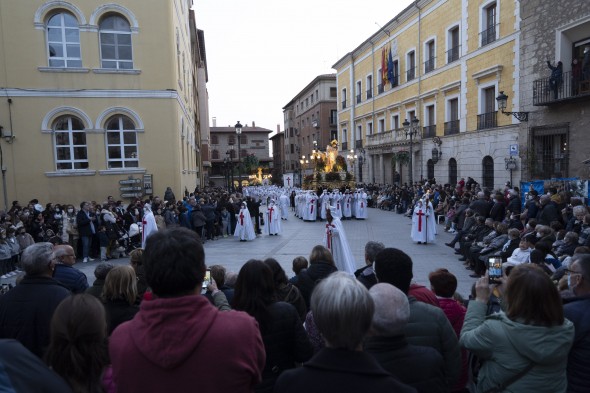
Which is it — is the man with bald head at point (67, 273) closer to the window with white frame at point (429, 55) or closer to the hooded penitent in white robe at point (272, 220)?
the hooded penitent in white robe at point (272, 220)

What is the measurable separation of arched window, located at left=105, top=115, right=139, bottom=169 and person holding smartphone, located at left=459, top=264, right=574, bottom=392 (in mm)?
17369

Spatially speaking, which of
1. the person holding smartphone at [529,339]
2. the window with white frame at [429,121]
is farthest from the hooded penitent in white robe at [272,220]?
the window with white frame at [429,121]

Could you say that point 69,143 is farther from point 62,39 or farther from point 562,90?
point 562,90

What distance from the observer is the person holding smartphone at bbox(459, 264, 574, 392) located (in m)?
2.32

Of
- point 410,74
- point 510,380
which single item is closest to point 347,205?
point 410,74

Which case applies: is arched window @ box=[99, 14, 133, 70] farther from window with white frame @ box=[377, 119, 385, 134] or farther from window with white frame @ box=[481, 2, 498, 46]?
window with white frame @ box=[377, 119, 385, 134]

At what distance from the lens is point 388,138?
114 ft

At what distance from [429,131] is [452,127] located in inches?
125

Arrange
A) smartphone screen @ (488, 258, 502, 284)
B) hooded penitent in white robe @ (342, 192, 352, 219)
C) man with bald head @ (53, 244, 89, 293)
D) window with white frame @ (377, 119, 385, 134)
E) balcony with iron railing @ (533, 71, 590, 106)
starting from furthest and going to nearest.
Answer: window with white frame @ (377, 119, 385, 134) < hooded penitent in white robe @ (342, 192, 352, 219) < balcony with iron railing @ (533, 71, 590, 106) < man with bald head @ (53, 244, 89, 293) < smartphone screen @ (488, 258, 502, 284)

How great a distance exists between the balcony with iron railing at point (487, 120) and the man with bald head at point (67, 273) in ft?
73.3

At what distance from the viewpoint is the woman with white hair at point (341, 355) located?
1646 mm

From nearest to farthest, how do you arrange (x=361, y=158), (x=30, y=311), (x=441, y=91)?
(x=30, y=311) → (x=441, y=91) → (x=361, y=158)

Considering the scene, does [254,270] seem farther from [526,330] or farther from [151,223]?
[151,223]

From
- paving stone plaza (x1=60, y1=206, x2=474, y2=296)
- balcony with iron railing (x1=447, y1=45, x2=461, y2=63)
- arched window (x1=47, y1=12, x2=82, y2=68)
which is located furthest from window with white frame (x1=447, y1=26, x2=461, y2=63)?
arched window (x1=47, y1=12, x2=82, y2=68)
